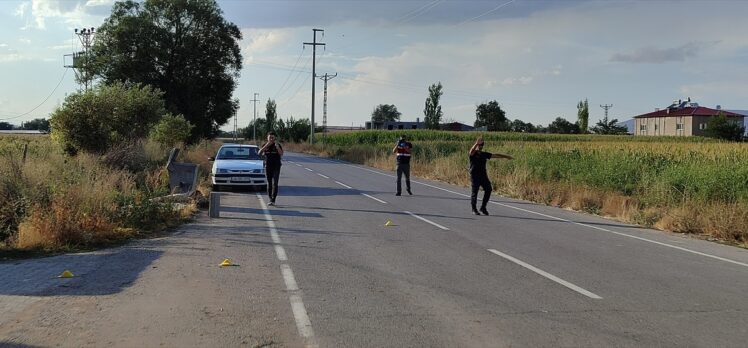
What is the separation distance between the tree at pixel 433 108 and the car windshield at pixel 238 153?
285 ft

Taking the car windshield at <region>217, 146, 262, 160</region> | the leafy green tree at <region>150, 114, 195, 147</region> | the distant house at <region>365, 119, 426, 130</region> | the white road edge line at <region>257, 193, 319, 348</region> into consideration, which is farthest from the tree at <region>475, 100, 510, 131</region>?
the white road edge line at <region>257, 193, 319, 348</region>

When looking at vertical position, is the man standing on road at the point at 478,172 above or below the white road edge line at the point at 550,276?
above

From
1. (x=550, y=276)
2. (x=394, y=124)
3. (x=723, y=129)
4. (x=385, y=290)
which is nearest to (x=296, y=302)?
(x=385, y=290)

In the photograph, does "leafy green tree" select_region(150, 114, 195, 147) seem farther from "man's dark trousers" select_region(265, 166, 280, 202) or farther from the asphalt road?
the asphalt road

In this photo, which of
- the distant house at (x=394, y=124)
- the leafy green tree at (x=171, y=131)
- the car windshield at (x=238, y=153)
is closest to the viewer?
the car windshield at (x=238, y=153)

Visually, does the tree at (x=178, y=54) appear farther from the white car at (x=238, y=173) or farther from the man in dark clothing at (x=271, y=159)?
the man in dark clothing at (x=271, y=159)

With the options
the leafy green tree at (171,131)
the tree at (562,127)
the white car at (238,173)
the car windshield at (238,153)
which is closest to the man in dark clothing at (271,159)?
the white car at (238,173)

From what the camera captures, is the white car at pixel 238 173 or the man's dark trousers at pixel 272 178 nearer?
the man's dark trousers at pixel 272 178

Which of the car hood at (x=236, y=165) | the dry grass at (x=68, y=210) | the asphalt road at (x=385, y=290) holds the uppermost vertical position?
the car hood at (x=236, y=165)

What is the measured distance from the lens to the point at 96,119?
20.7 m

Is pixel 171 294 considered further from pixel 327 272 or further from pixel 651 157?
pixel 651 157

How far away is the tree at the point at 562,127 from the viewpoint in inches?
4896

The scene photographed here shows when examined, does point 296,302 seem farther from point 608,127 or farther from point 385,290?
point 608,127

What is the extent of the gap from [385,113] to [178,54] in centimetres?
12535
